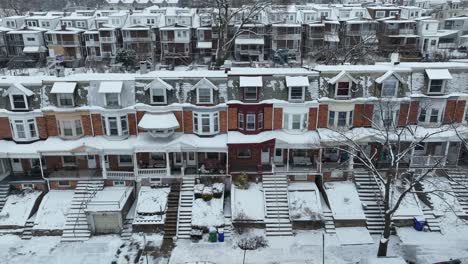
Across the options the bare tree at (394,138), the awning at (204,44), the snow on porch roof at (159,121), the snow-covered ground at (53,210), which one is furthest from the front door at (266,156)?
the awning at (204,44)

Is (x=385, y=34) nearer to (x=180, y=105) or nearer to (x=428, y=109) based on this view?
(x=428, y=109)

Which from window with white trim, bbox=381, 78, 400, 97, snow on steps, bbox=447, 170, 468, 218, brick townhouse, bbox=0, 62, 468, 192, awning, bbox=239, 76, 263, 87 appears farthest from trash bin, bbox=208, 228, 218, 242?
snow on steps, bbox=447, 170, 468, 218

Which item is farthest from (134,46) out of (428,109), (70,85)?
(428,109)

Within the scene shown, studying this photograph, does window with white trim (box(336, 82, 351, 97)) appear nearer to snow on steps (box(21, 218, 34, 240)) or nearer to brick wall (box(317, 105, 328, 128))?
brick wall (box(317, 105, 328, 128))

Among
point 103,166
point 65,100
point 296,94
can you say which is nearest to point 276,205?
point 296,94

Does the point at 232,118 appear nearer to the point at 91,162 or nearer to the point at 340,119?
the point at 340,119

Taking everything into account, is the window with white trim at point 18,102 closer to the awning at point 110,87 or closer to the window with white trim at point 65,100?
the window with white trim at point 65,100
